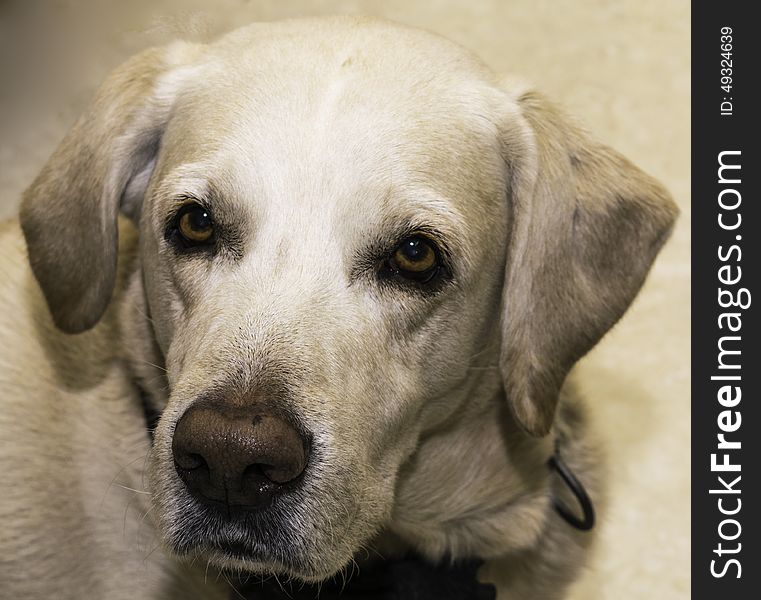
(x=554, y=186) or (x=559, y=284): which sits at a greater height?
(x=554, y=186)

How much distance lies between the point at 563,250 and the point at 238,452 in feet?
3.57

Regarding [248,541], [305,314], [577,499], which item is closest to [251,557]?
[248,541]

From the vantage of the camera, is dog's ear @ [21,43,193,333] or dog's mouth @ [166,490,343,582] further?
dog's ear @ [21,43,193,333]

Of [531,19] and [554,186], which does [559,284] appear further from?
[531,19]

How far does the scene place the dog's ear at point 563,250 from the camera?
113 inches

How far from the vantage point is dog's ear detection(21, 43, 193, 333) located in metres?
2.96

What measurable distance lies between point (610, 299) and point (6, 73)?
360cm

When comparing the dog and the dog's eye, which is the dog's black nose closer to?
the dog

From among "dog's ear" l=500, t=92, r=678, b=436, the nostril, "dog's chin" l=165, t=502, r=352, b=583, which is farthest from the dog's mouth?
"dog's ear" l=500, t=92, r=678, b=436

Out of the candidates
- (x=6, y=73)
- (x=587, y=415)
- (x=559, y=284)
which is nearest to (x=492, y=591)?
(x=587, y=415)

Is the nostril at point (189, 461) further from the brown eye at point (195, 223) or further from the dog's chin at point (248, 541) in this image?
the brown eye at point (195, 223)

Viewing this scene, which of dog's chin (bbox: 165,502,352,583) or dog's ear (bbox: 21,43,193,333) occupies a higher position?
dog's ear (bbox: 21,43,193,333)

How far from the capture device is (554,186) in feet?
9.40

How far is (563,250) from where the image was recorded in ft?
9.43
